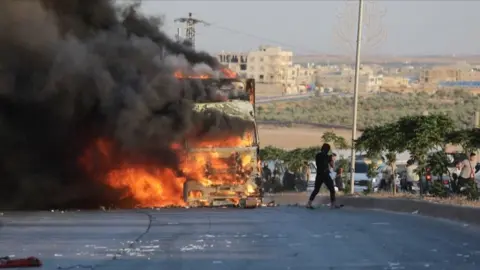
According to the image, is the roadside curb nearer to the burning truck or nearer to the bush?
the burning truck

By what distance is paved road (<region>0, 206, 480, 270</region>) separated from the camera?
38.1ft

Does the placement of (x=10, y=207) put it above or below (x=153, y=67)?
below

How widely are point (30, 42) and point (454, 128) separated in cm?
1113

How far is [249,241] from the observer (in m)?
14.0

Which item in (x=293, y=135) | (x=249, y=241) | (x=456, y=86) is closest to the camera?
(x=249, y=241)

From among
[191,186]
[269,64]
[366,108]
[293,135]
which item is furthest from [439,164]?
[269,64]

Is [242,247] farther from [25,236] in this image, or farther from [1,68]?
[1,68]

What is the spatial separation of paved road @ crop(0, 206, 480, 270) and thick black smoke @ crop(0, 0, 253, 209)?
410cm

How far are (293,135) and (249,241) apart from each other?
65832 millimetres

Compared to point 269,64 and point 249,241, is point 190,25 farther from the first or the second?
point 269,64

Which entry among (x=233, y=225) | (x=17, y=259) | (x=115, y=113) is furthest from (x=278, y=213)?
(x=17, y=259)

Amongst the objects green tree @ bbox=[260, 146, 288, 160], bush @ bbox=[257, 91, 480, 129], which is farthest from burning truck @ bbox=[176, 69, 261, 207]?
bush @ bbox=[257, 91, 480, 129]

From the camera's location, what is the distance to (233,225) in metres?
16.8

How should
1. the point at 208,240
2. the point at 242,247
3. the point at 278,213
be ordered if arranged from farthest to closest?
the point at 278,213, the point at 208,240, the point at 242,247
